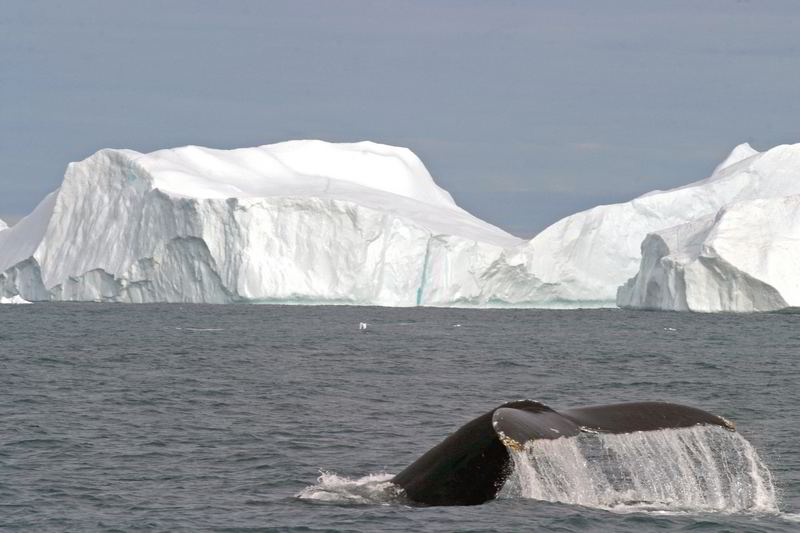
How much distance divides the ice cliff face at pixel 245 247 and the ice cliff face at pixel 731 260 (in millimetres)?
8263

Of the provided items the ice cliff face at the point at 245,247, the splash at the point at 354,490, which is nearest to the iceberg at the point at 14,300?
the ice cliff face at the point at 245,247

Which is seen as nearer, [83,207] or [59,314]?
[59,314]

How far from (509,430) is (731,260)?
4102 centimetres

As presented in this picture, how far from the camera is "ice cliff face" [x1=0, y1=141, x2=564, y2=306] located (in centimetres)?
5562

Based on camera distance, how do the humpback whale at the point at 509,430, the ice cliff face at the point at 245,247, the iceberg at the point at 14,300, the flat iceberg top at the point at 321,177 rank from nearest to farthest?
the humpback whale at the point at 509,430 → the ice cliff face at the point at 245,247 → the flat iceberg top at the point at 321,177 → the iceberg at the point at 14,300

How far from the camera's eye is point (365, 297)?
190 feet

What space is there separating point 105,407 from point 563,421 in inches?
449

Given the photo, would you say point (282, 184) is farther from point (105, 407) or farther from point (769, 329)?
point (105, 407)

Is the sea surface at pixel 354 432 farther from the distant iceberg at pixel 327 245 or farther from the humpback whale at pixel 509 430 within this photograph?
the distant iceberg at pixel 327 245

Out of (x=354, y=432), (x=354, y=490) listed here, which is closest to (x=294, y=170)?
(x=354, y=432)

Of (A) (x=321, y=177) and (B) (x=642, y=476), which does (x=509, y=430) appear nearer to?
(B) (x=642, y=476)

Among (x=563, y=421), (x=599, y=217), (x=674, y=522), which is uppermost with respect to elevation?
(x=599, y=217)

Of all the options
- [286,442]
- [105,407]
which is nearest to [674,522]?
[286,442]

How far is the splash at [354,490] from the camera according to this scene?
10094 millimetres
